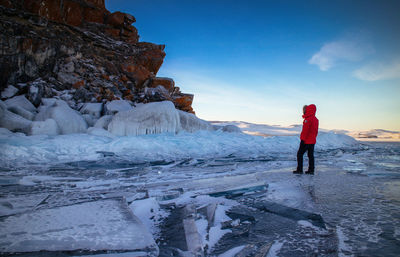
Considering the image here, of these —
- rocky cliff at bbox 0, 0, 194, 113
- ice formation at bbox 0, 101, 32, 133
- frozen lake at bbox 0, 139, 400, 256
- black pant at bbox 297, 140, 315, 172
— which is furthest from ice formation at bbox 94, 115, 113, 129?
black pant at bbox 297, 140, 315, 172

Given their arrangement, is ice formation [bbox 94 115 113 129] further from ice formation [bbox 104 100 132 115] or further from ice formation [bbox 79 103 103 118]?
ice formation [bbox 79 103 103 118]

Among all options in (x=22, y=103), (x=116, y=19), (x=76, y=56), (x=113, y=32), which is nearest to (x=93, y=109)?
(x=22, y=103)

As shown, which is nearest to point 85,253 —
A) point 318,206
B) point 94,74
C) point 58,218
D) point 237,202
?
point 58,218

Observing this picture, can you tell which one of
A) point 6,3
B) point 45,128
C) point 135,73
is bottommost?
point 45,128

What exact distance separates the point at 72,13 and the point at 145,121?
1617cm

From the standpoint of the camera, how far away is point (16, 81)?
1057cm

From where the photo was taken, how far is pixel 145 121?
829 cm

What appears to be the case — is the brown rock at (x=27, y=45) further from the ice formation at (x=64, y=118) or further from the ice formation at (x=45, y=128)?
the ice formation at (x=45, y=128)

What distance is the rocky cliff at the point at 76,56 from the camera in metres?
11.2

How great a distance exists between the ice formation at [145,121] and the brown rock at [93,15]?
1547 centimetres

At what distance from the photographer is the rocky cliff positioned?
36.7 feet

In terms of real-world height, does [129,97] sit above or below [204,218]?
above

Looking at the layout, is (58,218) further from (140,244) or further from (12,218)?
(140,244)

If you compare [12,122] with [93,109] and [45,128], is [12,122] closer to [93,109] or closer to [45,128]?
[45,128]
